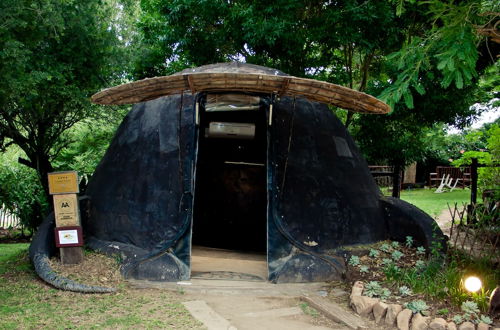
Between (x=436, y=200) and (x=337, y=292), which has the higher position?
(x=436, y=200)

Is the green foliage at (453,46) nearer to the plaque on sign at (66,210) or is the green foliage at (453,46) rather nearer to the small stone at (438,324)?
the small stone at (438,324)

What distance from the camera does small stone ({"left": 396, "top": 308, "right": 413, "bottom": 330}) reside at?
4203mm

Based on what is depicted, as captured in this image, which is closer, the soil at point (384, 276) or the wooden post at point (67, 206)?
the soil at point (384, 276)

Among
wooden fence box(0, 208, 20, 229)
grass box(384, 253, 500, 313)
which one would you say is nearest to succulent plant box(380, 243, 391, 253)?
grass box(384, 253, 500, 313)

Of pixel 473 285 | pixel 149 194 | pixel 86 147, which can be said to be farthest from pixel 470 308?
pixel 86 147

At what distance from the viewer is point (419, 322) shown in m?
4.11

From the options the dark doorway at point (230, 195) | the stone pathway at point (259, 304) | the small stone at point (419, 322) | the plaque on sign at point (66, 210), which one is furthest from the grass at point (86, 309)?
the dark doorway at point (230, 195)

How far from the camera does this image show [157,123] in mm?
6551

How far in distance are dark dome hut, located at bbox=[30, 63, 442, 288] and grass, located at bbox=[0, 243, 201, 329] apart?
2.19 ft

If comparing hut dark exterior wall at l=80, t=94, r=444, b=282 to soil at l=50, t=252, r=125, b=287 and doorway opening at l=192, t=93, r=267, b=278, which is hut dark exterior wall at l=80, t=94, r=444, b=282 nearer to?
soil at l=50, t=252, r=125, b=287

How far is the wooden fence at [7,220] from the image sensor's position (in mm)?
11148

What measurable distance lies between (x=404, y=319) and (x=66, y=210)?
4284 millimetres

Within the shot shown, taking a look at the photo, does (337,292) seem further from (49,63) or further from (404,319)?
(49,63)

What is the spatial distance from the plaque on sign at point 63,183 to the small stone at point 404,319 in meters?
4.17
